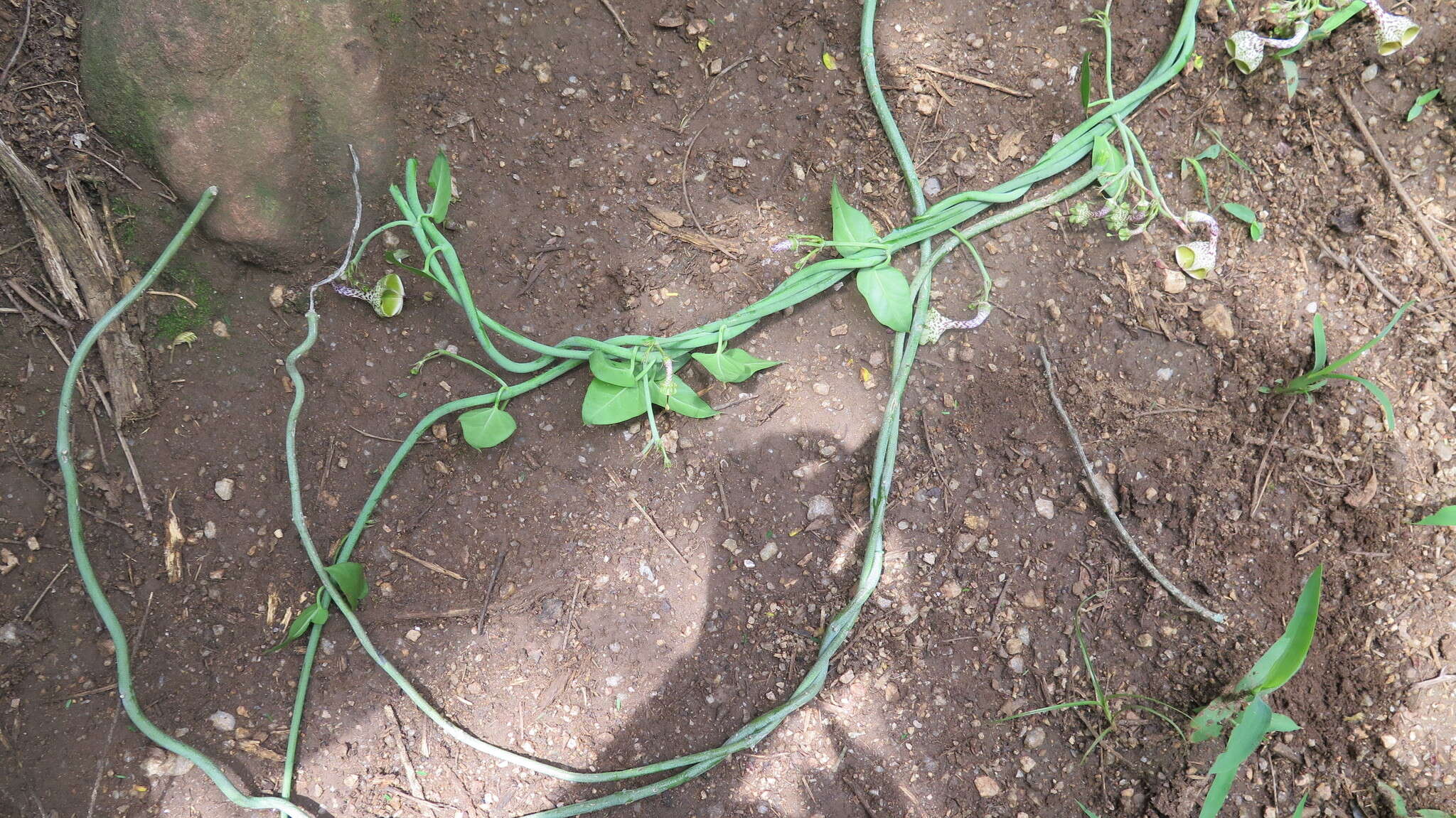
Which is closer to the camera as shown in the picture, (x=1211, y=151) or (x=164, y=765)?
(x=164, y=765)

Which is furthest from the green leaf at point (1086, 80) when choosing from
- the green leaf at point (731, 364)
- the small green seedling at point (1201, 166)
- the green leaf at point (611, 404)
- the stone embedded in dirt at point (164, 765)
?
the stone embedded in dirt at point (164, 765)

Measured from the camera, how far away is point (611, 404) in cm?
145

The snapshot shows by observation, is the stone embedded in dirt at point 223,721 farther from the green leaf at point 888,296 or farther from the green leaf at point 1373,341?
the green leaf at point 1373,341

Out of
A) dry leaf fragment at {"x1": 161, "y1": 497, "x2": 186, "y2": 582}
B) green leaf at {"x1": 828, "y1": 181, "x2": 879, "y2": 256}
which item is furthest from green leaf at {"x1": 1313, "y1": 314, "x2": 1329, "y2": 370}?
dry leaf fragment at {"x1": 161, "y1": 497, "x2": 186, "y2": 582}

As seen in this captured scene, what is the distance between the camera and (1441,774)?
146 centimetres

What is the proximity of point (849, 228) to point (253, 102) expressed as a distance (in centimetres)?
113

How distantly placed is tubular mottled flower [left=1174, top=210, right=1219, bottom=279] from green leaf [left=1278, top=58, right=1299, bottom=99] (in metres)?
0.33

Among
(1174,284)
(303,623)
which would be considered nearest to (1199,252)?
(1174,284)

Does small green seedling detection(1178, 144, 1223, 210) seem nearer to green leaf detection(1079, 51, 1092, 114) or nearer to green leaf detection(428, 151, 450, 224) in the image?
green leaf detection(1079, 51, 1092, 114)

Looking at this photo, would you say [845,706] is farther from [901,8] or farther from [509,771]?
[901,8]

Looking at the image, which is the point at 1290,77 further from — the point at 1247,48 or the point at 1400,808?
the point at 1400,808

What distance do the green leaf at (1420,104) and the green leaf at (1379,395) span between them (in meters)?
0.59

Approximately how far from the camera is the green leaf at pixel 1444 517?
1445 millimetres

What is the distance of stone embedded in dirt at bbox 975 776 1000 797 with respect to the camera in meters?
1.43
